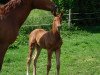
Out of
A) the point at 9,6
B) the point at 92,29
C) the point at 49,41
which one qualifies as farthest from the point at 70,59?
the point at 92,29

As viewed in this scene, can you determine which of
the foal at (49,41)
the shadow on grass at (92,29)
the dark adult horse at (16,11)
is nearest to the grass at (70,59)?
the foal at (49,41)

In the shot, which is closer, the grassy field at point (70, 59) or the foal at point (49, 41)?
the foal at point (49, 41)

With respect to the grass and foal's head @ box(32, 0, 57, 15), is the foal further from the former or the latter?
foal's head @ box(32, 0, 57, 15)

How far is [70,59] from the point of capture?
11.0m

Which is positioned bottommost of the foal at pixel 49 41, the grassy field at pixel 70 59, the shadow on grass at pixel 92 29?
the shadow on grass at pixel 92 29

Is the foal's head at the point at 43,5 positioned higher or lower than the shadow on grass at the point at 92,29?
higher

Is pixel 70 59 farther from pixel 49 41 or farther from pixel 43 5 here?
pixel 43 5

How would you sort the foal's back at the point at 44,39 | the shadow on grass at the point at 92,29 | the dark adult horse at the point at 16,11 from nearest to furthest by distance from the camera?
1. the dark adult horse at the point at 16,11
2. the foal's back at the point at 44,39
3. the shadow on grass at the point at 92,29

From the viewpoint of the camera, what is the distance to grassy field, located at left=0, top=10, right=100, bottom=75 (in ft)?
31.1

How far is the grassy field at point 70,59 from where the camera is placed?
31.1 feet

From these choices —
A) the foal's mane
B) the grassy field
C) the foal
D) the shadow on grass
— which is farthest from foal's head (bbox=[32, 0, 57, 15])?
the shadow on grass

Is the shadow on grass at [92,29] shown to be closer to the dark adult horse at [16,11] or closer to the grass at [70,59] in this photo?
the grass at [70,59]

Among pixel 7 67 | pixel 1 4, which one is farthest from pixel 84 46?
pixel 1 4

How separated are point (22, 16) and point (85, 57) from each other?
5298mm
